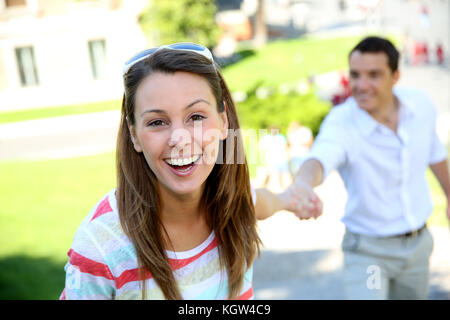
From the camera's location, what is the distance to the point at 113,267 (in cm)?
157

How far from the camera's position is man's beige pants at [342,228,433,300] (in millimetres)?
2627

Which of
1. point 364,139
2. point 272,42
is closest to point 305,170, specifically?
point 364,139

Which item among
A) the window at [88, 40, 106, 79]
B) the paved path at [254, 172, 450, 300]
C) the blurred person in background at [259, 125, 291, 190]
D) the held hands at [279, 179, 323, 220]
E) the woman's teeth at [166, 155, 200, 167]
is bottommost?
the paved path at [254, 172, 450, 300]

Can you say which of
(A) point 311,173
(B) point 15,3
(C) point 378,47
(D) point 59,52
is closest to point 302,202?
(A) point 311,173

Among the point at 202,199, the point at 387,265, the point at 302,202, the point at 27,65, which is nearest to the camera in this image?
the point at 202,199

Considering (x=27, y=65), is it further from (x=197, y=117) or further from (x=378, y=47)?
(x=197, y=117)

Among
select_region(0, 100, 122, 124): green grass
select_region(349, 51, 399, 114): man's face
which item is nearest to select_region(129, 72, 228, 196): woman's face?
select_region(349, 51, 399, 114): man's face

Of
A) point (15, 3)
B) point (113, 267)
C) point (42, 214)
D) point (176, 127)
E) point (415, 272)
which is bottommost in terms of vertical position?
point (42, 214)

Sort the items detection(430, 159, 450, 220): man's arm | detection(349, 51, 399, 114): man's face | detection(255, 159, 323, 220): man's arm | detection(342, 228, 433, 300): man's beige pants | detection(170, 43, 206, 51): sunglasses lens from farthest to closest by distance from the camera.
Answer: detection(430, 159, 450, 220): man's arm → detection(349, 51, 399, 114): man's face → detection(342, 228, 433, 300): man's beige pants → detection(255, 159, 323, 220): man's arm → detection(170, 43, 206, 51): sunglasses lens

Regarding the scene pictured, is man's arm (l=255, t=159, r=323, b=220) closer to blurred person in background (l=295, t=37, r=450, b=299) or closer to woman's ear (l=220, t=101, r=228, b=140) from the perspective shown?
blurred person in background (l=295, t=37, r=450, b=299)

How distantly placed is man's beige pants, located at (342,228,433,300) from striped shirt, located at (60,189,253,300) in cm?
113

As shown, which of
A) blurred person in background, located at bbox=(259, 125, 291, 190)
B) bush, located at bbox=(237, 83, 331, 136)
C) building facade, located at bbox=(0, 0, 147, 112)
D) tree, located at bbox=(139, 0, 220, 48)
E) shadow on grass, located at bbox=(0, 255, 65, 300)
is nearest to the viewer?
shadow on grass, located at bbox=(0, 255, 65, 300)

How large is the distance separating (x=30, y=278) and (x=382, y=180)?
3568mm

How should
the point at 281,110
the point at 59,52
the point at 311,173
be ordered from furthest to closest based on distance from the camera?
the point at 59,52, the point at 281,110, the point at 311,173
